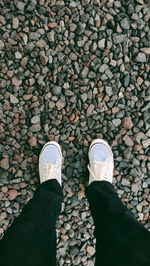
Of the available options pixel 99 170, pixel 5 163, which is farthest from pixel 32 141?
pixel 99 170

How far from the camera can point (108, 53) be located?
220cm

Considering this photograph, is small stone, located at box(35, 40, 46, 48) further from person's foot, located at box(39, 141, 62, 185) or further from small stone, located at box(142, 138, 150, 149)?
small stone, located at box(142, 138, 150, 149)

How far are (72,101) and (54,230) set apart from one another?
0.80 m

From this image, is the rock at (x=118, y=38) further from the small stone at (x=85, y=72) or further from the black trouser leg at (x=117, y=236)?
the black trouser leg at (x=117, y=236)

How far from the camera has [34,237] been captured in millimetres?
1568

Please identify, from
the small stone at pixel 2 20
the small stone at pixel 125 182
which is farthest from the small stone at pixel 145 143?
the small stone at pixel 2 20

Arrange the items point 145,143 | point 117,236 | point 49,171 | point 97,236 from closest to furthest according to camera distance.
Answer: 1. point 117,236
2. point 97,236
3. point 49,171
4. point 145,143

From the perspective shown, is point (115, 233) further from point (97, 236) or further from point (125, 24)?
point (125, 24)

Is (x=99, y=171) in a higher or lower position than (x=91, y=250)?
higher

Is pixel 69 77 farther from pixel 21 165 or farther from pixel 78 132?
pixel 21 165

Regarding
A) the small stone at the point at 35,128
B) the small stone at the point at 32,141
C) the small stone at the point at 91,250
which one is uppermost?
the small stone at the point at 35,128

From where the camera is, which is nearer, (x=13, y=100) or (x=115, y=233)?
(x=115, y=233)

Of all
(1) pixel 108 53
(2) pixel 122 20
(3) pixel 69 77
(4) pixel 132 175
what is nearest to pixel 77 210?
(4) pixel 132 175

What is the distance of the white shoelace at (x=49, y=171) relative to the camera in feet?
6.88
